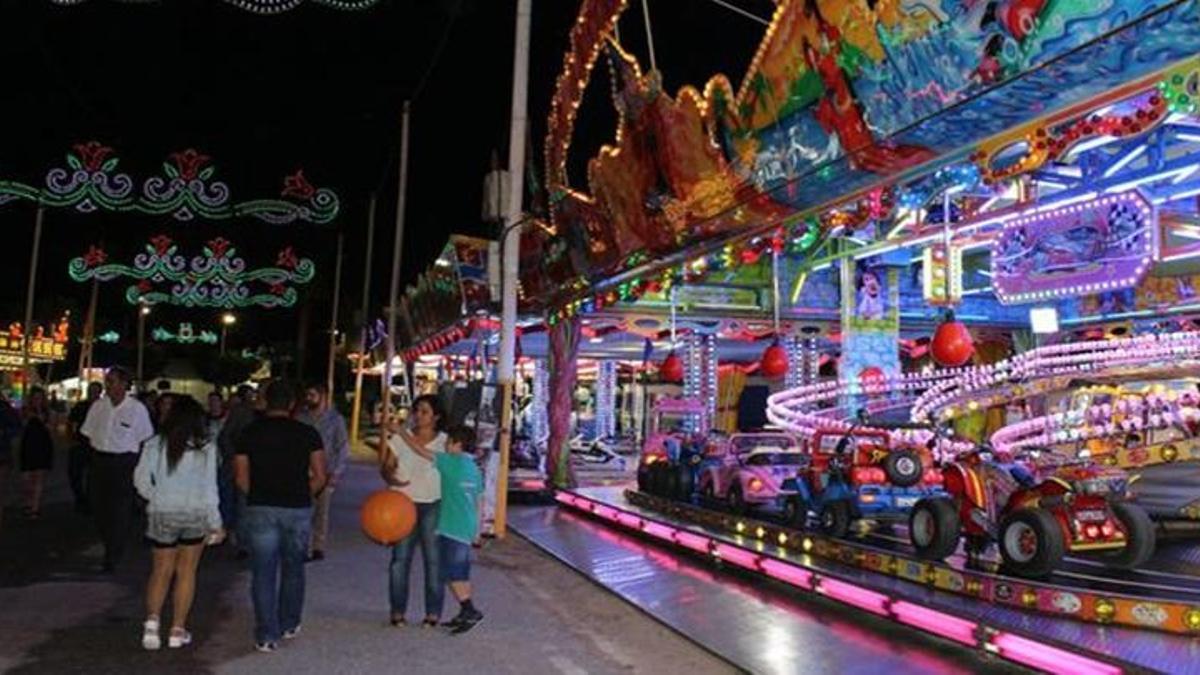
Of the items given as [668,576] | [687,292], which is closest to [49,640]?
[668,576]

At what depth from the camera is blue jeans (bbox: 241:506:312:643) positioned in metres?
7.14

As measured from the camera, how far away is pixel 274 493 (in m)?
7.14

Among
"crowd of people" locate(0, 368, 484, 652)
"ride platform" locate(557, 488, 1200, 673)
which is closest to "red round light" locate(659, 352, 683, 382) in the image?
"ride platform" locate(557, 488, 1200, 673)

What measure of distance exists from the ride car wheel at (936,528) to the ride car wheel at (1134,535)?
132 cm

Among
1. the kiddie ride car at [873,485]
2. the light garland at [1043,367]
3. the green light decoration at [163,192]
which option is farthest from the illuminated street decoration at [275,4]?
the green light decoration at [163,192]

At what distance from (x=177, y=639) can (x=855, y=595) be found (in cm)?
518

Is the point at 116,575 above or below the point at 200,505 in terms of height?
below

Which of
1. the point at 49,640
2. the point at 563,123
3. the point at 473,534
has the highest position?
the point at 563,123

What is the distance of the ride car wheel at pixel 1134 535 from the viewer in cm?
900

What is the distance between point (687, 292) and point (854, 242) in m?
3.26

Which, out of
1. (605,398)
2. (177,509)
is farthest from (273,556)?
(605,398)

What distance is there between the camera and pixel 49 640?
7336 mm

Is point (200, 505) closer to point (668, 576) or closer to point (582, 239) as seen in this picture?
point (668, 576)

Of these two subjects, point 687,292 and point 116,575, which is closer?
point 116,575
